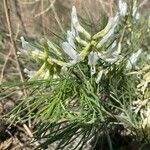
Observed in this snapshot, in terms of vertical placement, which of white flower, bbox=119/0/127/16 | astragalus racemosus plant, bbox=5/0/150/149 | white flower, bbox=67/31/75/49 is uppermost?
white flower, bbox=119/0/127/16

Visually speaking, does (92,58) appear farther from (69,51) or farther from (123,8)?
(123,8)

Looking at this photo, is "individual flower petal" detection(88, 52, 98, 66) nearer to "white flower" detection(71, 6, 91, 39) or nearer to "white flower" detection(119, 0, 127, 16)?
"white flower" detection(71, 6, 91, 39)

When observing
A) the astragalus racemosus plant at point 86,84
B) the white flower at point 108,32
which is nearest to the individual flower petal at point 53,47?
the astragalus racemosus plant at point 86,84

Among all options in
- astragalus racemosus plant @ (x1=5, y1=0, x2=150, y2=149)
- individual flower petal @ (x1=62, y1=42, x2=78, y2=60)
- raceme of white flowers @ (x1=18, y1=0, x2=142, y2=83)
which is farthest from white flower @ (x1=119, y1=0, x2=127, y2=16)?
individual flower petal @ (x1=62, y1=42, x2=78, y2=60)

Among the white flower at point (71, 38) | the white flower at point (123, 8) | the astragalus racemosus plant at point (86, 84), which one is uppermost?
the white flower at point (123, 8)

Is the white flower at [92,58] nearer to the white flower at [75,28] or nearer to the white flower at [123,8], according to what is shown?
the white flower at [75,28]

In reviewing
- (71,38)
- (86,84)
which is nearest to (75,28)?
(71,38)

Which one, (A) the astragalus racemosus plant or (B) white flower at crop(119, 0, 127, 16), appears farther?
(B) white flower at crop(119, 0, 127, 16)

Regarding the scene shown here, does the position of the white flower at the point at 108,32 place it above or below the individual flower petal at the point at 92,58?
above

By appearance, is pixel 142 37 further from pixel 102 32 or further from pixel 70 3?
pixel 70 3
